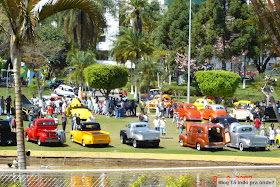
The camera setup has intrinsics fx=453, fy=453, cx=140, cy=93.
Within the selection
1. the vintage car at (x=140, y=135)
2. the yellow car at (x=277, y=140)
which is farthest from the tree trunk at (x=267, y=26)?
the yellow car at (x=277, y=140)

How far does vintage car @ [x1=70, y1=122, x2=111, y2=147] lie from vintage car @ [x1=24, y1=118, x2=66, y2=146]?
1.02m

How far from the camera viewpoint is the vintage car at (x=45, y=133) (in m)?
25.0

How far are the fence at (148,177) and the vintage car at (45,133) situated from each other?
17.6 meters

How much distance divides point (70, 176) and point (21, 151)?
385cm

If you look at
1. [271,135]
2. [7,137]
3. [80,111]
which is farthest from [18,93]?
[80,111]

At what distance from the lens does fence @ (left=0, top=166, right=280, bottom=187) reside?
23.5 ft

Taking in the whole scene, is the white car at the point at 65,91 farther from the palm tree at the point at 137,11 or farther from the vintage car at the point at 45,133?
the vintage car at the point at 45,133

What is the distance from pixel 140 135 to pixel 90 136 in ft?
9.22

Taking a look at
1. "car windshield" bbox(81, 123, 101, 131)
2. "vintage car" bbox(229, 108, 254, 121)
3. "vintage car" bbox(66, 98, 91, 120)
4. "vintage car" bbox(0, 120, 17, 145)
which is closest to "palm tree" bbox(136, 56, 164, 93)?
"vintage car" bbox(229, 108, 254, 121)

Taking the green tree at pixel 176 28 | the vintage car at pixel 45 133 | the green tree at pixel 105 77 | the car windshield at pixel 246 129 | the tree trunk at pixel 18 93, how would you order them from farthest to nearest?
the green tree at pixel 176 28, the green tree at pixel 105 77, the car windshield at pixel 246 129, the vintage car at pixel 45 133, the tree trunk at pixel 18 93

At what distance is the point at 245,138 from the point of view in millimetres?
25844

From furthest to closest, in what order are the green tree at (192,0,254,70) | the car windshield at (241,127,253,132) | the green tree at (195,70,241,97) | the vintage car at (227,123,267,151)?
1. the green tree at (192,0,254,70)
2. the green tree at (195,70,241,97)
3. the car windshield at (241,127,253,132)
4. the vintage car at (227,123,267,151)

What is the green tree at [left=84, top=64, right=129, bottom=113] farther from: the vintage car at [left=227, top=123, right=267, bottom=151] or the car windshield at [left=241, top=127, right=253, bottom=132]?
the car windshield at [left=241, top=127, right=253, bottom=132]

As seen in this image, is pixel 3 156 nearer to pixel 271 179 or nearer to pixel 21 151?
pixel 21 151
